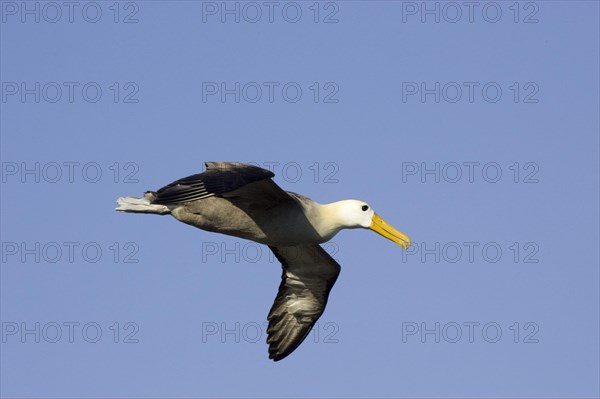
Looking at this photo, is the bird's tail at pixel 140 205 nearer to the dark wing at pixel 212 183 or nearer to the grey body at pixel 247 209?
the grey body at pixel 247 209

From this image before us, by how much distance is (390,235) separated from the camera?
18.7 meters

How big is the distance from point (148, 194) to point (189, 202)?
1331 mm

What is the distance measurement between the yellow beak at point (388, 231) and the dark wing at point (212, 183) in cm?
269

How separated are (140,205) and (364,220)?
11.2 feet

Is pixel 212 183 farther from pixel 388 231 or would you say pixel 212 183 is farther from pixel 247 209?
pixel 388 231

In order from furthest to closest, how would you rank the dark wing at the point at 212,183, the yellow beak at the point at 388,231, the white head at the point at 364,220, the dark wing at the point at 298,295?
1. the dark wing at the point at 298,295
2. the yellow beak at the point at 388,231
3. the white head at the point at 364,220
4. the dark wing at the point at 212,183

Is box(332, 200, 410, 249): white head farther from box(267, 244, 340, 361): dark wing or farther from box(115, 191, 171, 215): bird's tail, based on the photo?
box(115, 191, 171, 215): bird's tail

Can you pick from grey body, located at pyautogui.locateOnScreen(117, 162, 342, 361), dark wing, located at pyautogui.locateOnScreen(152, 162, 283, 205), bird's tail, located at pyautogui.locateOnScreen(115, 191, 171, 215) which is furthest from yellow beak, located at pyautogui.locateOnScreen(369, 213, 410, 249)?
bird's tail, located at pyautogui.locateOnScreen(115, 191, 171, 215)

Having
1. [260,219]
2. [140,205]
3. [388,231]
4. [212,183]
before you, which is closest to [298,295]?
[388,231]

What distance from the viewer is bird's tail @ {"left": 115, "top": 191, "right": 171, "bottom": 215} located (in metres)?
18.1

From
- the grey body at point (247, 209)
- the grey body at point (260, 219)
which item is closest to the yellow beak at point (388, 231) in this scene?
the grey body at point (247, 209)

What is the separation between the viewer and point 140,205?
1820cm

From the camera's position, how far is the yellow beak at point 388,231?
18578 millimetres

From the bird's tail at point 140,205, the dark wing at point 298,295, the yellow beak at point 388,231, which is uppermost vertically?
the bird's tail at point 140,205
